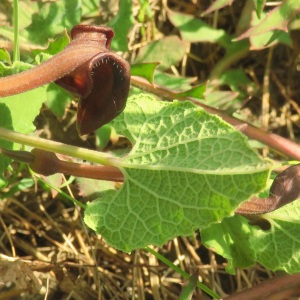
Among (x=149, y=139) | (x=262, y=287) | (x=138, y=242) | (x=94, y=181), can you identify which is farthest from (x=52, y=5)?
(x=262, y=287)

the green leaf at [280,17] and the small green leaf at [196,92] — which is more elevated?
the green leaf at [280,17]

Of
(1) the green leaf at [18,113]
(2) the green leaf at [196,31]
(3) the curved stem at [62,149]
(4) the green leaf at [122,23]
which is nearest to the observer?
(3) the curved stem at [62,149]

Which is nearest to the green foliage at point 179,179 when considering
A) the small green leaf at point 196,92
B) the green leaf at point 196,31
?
the small green leaf at point 196,92

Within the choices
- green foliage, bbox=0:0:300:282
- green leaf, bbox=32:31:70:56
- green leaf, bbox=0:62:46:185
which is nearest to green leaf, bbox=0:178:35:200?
green foliage, bbox=0:0:300:282

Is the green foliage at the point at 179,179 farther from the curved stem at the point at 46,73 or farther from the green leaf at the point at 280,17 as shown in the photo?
the curved stem at the point at 46,73

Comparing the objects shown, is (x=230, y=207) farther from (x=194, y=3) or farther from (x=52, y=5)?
(x=194, y=3)

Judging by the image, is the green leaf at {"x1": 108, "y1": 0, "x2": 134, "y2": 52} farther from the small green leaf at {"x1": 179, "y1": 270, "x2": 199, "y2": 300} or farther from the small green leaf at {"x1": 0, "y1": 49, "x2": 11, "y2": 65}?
the small green leaf at {"x1": 179, "y1": 270, "x2": 199, "y2": 300}

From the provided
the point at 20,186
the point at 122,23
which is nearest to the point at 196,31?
the point at 122,23
